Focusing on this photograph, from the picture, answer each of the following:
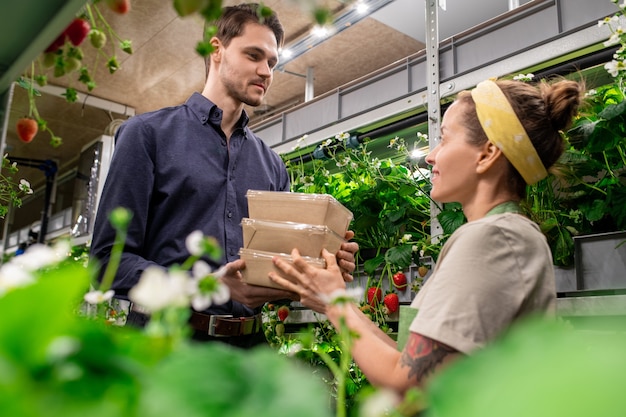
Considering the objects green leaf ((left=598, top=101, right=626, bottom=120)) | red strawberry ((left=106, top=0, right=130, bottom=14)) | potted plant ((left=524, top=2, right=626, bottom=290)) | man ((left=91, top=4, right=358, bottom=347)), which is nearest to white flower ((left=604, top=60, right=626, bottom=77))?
potted plant ((left=524, top=2, right=626, bottom=290))

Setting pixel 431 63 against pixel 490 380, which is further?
pixel 431 63

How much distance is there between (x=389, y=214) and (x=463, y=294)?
1820 millimetres

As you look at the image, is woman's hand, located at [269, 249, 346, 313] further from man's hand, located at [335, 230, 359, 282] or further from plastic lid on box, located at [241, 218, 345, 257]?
man's hand, located at [335, 230, 359, 282]

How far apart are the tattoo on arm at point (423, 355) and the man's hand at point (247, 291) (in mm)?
464

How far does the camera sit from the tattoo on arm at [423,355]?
84 cm

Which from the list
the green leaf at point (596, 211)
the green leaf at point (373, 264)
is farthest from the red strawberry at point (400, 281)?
the green leaf at point (596, 211)

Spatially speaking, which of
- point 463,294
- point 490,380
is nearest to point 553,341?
point 490,380

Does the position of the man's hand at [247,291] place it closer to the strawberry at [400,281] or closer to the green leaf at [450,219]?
the green leaf at [450,219]

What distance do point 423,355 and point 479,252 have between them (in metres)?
0.19

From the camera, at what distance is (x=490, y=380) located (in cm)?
21

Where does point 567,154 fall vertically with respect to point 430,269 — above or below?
above

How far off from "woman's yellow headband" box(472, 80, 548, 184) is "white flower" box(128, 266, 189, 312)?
957 mm

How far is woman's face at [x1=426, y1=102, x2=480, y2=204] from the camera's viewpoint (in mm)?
1153

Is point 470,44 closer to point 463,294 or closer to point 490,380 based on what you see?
point 463,294
